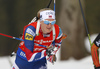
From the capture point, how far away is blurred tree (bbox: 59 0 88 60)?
8625mm

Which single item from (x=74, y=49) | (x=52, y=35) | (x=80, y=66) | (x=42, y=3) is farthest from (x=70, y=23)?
(x=52, y=35)

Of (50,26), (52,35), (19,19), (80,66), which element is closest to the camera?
(50,26)

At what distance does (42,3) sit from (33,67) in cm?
894

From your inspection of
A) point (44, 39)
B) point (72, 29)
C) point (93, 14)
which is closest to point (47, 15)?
point (44, 39)

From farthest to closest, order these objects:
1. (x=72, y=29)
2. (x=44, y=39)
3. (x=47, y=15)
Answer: (x=72, y=29) < (x=44, y=39) < (x=47, y=15)

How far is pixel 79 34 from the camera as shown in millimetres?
9039

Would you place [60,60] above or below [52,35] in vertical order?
below

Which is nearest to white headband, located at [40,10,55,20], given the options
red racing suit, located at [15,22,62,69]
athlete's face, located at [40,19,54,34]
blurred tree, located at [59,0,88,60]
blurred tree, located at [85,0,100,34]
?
athlete's face, located at [40,19,54,34]

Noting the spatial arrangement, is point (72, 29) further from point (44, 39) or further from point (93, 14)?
point (93, 14)

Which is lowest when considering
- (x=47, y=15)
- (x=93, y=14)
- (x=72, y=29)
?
(x=47, y=15)

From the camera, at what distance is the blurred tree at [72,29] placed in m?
8.62

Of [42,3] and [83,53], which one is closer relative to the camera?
[83,53]

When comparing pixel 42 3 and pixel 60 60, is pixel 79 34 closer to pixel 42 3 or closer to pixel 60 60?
pixel 60 60

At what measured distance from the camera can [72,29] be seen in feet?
29.0
